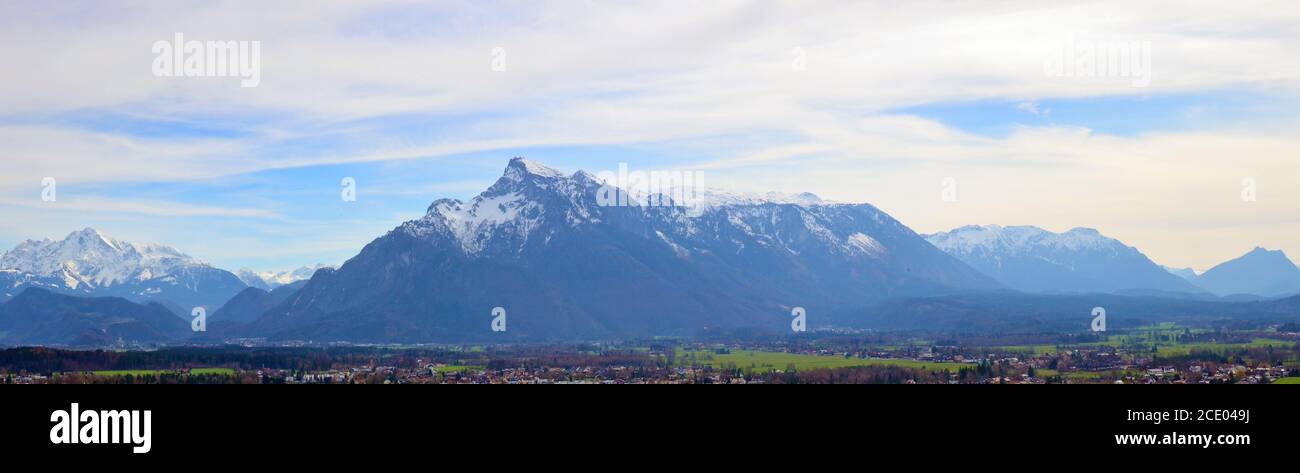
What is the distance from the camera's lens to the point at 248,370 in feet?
647

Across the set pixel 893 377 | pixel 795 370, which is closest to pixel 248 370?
pixel 795 370
